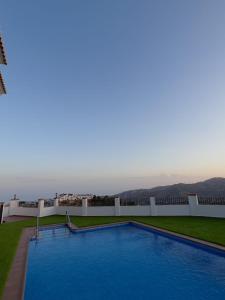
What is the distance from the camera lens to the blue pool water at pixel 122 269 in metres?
5.73

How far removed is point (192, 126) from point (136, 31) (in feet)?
32.3

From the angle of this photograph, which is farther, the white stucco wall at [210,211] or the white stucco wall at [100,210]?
the white stucco wall at [100,210]

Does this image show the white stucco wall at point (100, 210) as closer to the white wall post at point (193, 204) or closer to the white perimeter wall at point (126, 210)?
the white perimeter wall at point (126, 210)

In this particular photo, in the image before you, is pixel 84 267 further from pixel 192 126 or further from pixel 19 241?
pixel 192 126

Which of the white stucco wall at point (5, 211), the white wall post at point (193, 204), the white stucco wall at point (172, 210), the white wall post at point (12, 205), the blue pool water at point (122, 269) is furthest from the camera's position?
the white wall post at point (12, 205)

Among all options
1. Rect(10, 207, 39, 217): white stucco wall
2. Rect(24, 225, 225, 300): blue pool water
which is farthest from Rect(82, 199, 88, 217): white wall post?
Rect(24, 225, 225, 300): blue pool water

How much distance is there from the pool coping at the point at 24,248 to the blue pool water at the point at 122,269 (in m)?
0.31

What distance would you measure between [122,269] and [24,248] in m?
4.52

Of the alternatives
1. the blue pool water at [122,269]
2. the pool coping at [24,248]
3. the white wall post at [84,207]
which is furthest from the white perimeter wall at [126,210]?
the blue pool water at [122,269]

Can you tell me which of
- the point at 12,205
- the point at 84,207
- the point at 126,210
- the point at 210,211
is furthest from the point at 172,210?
the point at 12,205

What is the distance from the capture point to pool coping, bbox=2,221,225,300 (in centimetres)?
509

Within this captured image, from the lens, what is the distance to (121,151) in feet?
87.8

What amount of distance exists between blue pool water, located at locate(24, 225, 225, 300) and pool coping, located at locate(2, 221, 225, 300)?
311 mm

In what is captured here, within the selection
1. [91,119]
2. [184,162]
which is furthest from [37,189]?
[184,162]
